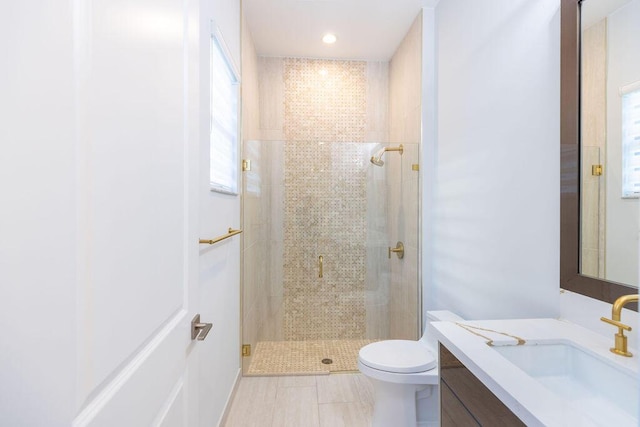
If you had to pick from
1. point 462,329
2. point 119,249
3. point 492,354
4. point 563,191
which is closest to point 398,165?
point 563,191

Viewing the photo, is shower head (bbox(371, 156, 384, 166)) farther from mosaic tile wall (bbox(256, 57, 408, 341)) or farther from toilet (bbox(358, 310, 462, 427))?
toilet (bbox(358, 310, 462, 427))

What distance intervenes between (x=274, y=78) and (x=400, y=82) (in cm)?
117

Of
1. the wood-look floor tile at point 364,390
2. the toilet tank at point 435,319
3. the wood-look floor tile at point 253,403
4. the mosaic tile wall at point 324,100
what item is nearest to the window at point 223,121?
the mosaic tile wall at point 324,100

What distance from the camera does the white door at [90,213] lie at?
37 centimetres

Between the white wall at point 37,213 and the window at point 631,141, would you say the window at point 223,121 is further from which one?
the window at point 631,141

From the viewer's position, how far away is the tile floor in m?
1.85

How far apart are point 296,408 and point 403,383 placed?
2.46 ft

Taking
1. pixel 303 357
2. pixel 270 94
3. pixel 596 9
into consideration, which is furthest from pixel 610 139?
pixel 270 94

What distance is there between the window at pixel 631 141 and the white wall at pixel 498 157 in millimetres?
250

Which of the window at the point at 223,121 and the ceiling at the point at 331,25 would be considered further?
the ceiling at the point at 331,25

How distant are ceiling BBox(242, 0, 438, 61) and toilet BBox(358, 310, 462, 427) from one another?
2149mm

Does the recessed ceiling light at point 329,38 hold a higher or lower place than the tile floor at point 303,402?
higher

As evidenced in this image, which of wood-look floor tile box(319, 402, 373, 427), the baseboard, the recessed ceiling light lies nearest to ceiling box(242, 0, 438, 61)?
the recessed ceiling light

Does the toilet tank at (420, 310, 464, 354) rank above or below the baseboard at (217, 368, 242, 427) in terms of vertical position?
above
